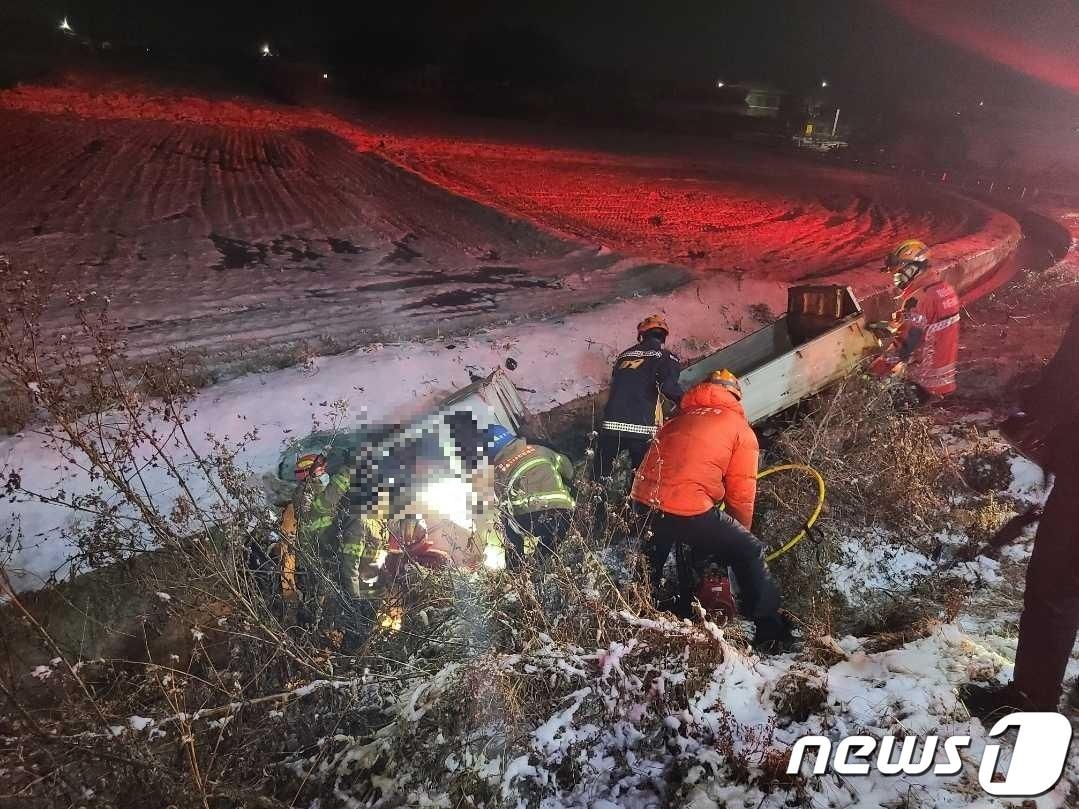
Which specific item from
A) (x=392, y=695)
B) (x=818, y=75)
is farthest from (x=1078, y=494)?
(x=818, y=75)

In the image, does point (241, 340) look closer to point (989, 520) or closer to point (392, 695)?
point (392, 695)

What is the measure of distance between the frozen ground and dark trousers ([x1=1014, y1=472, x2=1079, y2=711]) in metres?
5.91

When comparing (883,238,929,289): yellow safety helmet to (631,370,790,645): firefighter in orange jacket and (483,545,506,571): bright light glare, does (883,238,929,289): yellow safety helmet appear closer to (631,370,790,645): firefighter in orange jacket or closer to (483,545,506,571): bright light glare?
(631,370,790,645): firefighter in orange jacket

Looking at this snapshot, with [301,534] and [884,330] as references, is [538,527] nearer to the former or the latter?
[301,534]

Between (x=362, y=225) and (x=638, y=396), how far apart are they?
29.8 feet

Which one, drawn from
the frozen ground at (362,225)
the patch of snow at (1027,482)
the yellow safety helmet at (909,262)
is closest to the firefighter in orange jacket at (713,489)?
the patch of snow at (1027,482)

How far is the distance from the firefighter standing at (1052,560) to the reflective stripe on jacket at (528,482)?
208cm

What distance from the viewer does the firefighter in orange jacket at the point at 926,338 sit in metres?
4.87

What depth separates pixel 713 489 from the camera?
3312 mm

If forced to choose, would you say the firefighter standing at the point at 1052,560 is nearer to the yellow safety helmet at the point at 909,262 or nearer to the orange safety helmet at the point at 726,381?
the orange safety helmet at the point at 726,381

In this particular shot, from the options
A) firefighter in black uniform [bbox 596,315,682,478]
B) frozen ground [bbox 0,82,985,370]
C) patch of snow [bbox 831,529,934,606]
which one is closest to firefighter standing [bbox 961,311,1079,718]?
patch of snow [bbox 831,529,934,606]

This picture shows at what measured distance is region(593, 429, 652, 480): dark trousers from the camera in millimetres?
4508

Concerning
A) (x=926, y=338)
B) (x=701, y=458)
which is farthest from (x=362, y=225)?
(x=701, y=458)

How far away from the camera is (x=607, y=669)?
2553 mm
